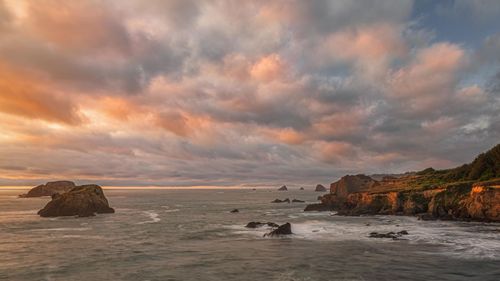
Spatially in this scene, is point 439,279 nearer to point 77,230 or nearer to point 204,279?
point 204,279

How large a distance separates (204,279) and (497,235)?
44.3 metres

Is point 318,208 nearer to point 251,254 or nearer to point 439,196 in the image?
point 439,196

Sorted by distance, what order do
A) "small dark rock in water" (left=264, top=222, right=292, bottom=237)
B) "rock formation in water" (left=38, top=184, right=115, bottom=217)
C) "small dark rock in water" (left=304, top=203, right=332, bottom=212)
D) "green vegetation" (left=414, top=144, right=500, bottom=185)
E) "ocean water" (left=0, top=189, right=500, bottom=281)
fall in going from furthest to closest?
"small dark rock in water" (left=304, top=203, right=332, bottom=212)
"rock formation in water" (left=38, top=184, right=115, bottom=217)
"green vegetation" (left=414, top=144, right=500, bottom=185)
"small dark rock in water" (left=264, top=222, right=292, bottom=237)
"ocean water" (left=0, top=189, right=500, bottom=281)

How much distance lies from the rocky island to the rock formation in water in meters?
63.1

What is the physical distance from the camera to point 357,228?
66.7 meters

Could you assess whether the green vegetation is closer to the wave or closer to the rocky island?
the rocky island

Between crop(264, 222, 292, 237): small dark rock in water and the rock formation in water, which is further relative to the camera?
the rock formation in water

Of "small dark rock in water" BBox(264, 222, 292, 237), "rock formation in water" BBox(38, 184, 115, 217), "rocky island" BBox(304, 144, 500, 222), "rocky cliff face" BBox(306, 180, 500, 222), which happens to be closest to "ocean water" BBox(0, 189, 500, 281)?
"small dark rock in water" BBox(264, 222, 292, 237)

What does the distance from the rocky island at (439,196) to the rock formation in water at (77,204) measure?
63107 millimetres

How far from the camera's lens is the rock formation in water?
313 feet

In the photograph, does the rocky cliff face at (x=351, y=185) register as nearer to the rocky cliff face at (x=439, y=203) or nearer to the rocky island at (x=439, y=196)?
the rocky island at (x=439, y=196)

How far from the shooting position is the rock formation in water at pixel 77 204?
313 feet

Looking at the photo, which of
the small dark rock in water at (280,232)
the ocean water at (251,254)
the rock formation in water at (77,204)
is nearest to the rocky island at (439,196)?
the ocean water at (251,254)

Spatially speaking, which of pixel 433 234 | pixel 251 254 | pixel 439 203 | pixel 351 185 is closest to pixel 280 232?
pixel 251 254
